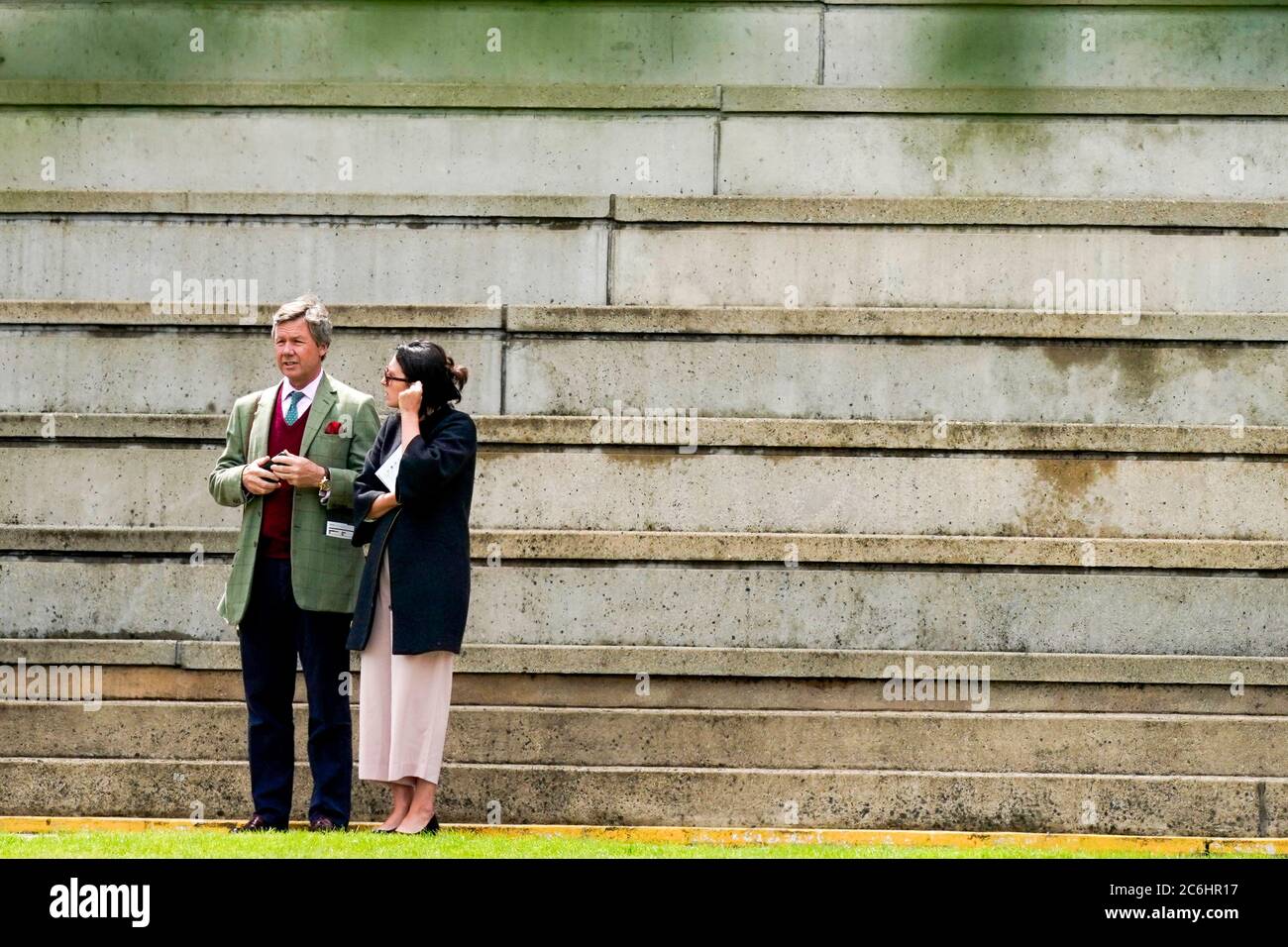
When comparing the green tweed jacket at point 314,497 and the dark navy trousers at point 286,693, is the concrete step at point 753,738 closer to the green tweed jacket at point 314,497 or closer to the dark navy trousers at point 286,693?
the dark navy trousers at point 286,693

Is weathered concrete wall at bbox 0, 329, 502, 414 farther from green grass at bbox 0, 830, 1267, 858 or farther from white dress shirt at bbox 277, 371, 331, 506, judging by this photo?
green grass at bbox 0, 830, 1267, 858

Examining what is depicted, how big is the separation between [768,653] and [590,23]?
6114 mm

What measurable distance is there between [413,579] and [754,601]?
2.20 metres

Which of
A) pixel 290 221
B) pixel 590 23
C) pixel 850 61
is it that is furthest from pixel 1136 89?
pixel 590 23

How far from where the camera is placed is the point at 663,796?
24.6 ft

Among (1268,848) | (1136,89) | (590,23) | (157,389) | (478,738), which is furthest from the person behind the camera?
(1136,89)

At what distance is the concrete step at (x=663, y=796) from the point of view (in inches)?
294

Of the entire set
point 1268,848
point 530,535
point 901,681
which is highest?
point 530,535

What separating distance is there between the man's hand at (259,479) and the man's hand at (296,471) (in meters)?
0.03

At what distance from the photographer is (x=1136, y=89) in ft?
31.2

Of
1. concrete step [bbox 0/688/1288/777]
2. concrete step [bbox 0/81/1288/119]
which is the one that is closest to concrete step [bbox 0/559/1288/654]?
concrete step [bbox 0/688/1288/777]

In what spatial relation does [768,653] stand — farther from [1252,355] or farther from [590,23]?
[590,23]

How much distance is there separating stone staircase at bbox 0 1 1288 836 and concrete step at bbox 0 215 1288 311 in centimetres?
2

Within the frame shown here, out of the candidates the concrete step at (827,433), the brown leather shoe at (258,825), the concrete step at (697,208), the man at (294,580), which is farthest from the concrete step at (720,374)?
the brown leather shoe at (258,825)
